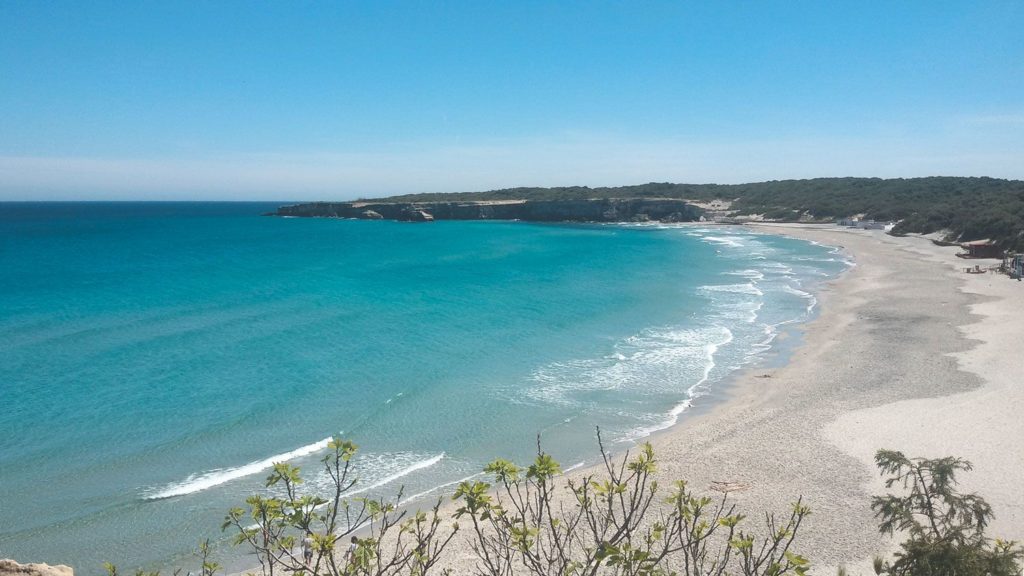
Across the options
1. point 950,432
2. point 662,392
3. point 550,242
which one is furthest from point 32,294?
point 550,242

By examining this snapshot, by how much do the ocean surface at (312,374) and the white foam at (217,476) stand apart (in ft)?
0.21

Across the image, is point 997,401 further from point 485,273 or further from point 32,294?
point 32,294

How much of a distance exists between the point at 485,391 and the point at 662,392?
19.4 ft

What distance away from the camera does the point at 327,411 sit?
19.3 meters

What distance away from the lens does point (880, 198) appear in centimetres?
10238

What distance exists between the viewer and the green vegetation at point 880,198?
61344mm

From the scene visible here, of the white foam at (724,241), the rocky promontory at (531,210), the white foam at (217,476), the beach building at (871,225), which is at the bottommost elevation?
the white foam at (217,476)

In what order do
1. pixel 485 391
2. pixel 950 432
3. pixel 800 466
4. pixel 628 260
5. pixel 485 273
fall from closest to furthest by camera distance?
pixel 800 466
pixel 950 432
pixel 485 391
pixel 485 273
pixel 628 260

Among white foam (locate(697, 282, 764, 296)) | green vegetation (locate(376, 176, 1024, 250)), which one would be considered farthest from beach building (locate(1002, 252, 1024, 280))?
white foam (locate(697, 282, 764, 296))

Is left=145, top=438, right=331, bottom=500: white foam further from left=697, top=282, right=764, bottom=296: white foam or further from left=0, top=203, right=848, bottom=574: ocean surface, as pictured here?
left=697, top=282, right=764, bottom=296: white foam

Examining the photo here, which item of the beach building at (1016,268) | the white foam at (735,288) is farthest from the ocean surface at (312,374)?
the beach building at (1016,268)

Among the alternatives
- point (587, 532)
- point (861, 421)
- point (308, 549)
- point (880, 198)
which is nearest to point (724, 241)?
point (880, 198)

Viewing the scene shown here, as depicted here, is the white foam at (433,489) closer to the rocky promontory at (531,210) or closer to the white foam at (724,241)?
the white foam at (724,241)

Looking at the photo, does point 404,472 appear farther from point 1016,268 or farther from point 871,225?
point 871,225
